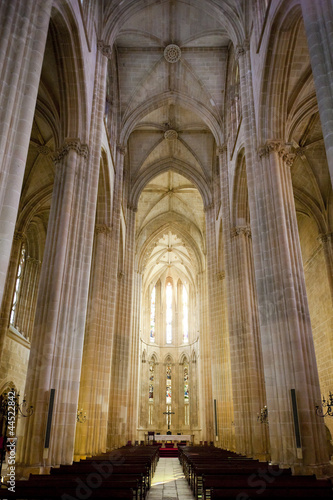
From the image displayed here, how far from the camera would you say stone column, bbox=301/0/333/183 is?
661 cm

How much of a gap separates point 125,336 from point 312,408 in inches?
533

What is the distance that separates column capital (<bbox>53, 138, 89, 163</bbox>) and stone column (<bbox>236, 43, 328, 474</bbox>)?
555cm

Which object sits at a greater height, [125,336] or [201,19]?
[201,19]

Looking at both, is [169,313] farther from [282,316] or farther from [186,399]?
[282,316]

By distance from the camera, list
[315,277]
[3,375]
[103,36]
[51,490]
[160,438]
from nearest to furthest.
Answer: [51,490] → [103,36] → [3,375] → [315,277] → [160,438]

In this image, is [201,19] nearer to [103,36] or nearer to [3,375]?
[103,36]

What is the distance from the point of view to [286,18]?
36.7 ft

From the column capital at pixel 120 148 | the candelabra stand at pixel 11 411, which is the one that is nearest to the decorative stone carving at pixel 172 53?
the column capital at pixel 120 148

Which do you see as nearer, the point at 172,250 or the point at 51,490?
the point at 51,490

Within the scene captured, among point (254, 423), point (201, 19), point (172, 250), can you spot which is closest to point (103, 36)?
point (201, 19)

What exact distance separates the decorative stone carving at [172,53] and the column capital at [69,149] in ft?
35.7

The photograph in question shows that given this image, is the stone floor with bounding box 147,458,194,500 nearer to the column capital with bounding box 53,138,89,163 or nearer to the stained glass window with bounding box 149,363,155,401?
the column capital with bounding box 53,138,89,163

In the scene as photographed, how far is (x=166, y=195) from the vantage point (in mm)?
31359

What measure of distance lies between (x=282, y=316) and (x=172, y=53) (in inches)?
631
